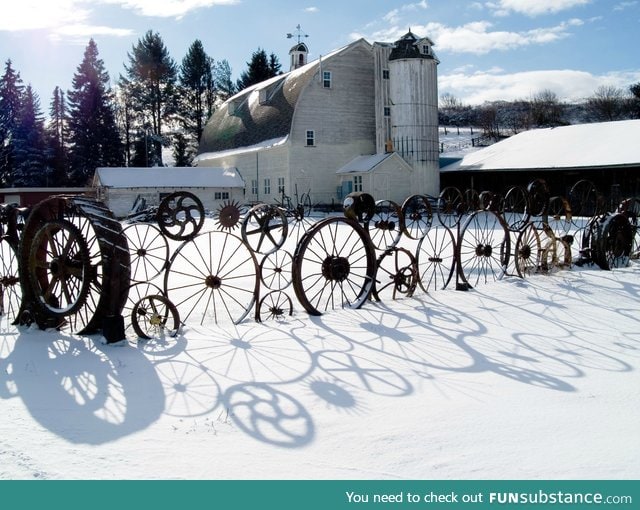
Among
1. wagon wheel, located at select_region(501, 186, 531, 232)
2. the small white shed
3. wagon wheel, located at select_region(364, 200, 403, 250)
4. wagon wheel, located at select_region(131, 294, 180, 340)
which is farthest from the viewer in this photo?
the small white shed

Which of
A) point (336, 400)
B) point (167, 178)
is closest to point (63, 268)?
point (336, 400)

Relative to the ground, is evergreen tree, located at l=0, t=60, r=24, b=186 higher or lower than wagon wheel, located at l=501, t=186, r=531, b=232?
higher

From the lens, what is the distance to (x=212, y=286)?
798 cm

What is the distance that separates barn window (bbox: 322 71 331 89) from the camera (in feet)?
105

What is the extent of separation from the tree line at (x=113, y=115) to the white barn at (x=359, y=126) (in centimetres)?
2099

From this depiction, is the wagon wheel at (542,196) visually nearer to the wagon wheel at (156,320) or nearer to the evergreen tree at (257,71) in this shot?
the wagon wheel at (156,320)

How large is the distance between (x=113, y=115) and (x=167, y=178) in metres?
22.3

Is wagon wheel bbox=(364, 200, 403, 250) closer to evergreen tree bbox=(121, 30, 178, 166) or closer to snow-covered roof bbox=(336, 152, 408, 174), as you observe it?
snow-covered roof bbox=(336, 152, 408, 174)

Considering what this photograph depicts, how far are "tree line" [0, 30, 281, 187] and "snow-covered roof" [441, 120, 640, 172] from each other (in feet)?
96.3

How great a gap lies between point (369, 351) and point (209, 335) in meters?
1.97

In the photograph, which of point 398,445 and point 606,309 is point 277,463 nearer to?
point 398,445

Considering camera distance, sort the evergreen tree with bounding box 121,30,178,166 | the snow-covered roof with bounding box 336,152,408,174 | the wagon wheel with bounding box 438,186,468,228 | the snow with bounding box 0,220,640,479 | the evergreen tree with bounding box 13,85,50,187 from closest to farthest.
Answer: the snow with bounding box 0,220,640,479 < the wagon wheel with bounding box 438,186,468,228 < the snow-covered roof with bounding box 336,152,408,174 < the evergreen tree with bounding box 13,85,50,187 < the evergreen tree with bounding box 121,30,178,166

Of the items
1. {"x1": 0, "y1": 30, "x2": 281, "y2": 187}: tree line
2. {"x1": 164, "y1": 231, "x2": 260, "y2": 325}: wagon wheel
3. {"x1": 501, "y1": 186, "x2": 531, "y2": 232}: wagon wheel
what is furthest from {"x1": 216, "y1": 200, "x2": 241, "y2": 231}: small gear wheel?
{"x1": 0, "y1": 30, "x2": 281, "y2": 187}: tree line

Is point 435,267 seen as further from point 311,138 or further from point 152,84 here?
point 152,84
